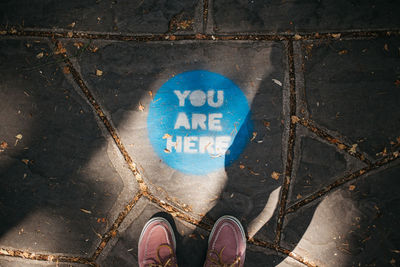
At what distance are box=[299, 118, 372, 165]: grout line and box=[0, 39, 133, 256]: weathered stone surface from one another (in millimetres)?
1808

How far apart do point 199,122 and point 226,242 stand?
1126 millimetres

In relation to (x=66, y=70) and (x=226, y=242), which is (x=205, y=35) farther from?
(x=226, y=242)

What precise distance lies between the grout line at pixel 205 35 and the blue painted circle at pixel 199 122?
37 cm

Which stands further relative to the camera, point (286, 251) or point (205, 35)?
point (205, 35)

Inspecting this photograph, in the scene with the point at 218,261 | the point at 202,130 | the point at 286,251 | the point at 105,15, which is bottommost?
the point at 218,261

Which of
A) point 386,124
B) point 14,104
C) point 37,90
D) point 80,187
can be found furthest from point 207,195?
point 14,104

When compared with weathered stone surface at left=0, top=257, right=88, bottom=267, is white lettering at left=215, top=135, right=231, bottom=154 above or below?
above

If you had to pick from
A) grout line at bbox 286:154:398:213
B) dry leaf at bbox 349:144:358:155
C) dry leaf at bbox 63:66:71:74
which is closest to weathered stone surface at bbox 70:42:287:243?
dry leaf at bbox 63:66:71:74

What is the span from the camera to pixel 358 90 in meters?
2.04

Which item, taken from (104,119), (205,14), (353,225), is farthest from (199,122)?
(353,225)

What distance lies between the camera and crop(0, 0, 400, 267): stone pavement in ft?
6.59

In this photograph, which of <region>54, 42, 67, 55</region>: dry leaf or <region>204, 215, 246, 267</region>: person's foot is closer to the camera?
<region>204, 215, 246, 267</region>: person's foot

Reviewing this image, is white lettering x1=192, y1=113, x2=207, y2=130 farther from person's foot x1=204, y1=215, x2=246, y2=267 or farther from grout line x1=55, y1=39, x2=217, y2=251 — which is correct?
person's foot x1=204, y1=215, x2=246, y2=267

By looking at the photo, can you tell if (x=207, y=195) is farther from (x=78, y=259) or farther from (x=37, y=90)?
(x=37, y=90)
